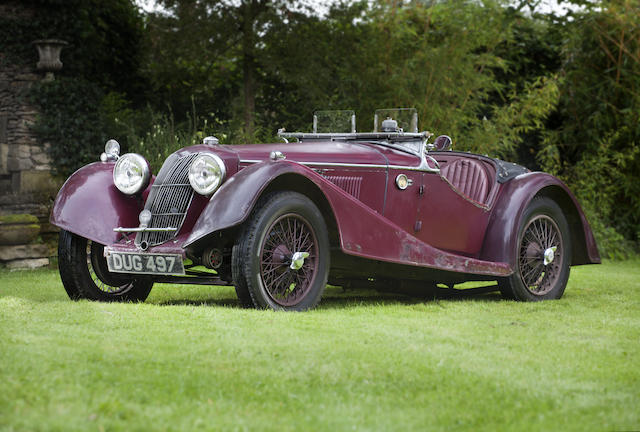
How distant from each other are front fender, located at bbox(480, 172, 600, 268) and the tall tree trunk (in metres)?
5.11

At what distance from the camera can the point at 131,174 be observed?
214 inches

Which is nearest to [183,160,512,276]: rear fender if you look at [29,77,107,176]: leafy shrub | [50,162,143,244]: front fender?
[50,162,143,244]: front fender

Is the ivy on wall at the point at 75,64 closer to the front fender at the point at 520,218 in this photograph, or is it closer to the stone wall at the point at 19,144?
the stone wall at the point at 19,144

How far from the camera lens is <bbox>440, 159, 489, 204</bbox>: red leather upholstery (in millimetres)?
6539

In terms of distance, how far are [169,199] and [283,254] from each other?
87 centimetres

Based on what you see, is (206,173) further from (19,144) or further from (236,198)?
(19,144)

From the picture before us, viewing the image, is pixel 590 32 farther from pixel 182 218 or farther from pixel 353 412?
pixel 353 412

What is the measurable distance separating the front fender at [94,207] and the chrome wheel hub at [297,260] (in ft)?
4.05

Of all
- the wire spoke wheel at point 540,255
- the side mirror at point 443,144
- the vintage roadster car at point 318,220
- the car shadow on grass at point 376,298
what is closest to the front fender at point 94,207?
the vintage roadster car at point 318,220

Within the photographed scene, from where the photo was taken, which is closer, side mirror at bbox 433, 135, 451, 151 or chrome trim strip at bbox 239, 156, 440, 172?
chrome trim strip at bbox 239, 156, 440, 172

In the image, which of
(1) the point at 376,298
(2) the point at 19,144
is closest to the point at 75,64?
(2) the point at 19,144

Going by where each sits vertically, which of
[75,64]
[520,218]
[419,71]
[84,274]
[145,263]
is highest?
[75,64]

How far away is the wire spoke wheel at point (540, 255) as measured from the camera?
21.0 ft

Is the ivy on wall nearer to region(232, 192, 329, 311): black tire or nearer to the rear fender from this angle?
the rear fender
